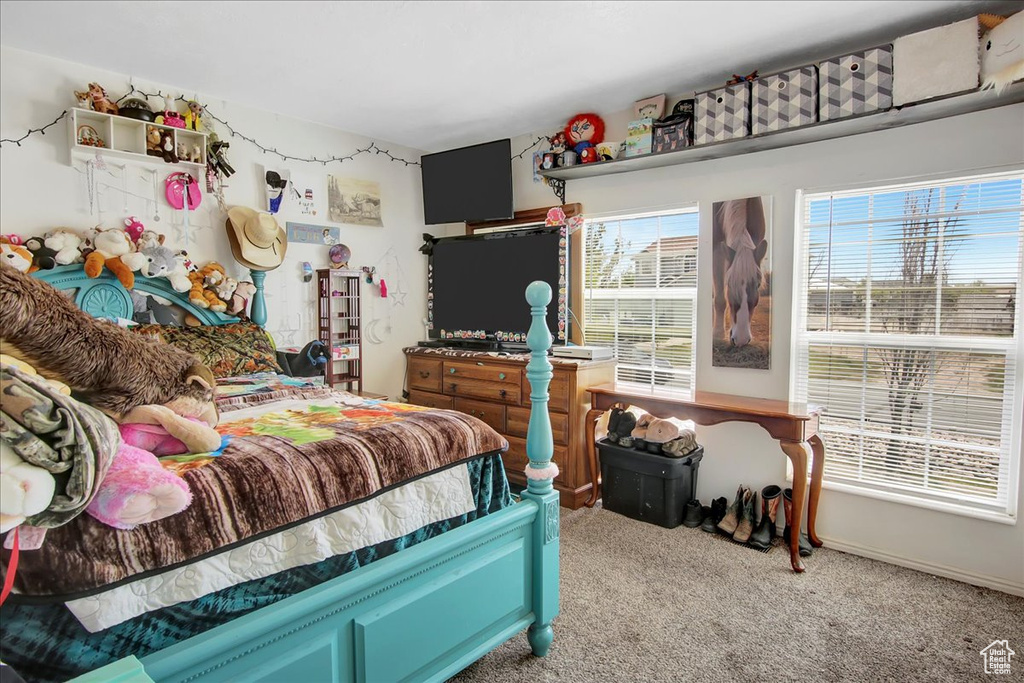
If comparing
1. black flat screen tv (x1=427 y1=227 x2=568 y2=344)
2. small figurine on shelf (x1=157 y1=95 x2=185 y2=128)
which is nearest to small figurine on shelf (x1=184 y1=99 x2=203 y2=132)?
small figurine on shelf (x1=157 y1=95 x2=185 y2=128)

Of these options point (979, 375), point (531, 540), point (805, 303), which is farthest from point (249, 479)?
point (979, 375)

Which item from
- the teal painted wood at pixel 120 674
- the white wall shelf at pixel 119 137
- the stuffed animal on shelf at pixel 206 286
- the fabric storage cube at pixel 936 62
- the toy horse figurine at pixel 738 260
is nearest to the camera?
the teal painted wood at pixel 120 674

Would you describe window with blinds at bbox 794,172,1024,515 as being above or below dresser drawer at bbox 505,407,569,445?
above

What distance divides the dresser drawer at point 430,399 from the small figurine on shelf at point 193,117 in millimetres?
2191

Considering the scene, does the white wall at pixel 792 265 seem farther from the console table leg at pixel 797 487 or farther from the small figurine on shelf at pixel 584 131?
the console table leg at pixel 797 487

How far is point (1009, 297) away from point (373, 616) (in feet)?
9.34

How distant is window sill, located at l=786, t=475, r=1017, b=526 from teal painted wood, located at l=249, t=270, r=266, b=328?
3.36 metres

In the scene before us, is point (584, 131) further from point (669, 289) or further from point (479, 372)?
point (479, 372)

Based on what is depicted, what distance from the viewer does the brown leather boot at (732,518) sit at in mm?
2873

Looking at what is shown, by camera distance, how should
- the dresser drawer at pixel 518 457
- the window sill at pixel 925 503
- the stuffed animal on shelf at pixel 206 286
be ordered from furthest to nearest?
the dresser drawer at pixel 518 457
the stuffed animal on shelf at pixel 206 286
the window sill at pixel 925 503

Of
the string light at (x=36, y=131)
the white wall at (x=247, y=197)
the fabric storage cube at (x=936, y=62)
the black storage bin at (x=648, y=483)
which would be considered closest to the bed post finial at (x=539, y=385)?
the black storage bin at (x=648, y=483)

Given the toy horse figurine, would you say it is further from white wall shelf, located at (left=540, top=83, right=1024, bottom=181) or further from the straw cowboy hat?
the straw cowboy hat

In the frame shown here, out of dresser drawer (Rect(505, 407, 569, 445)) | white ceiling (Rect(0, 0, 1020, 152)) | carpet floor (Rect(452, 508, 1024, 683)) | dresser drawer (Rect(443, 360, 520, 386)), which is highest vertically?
white ceiling (Rect(0, 0, 1020, 152))

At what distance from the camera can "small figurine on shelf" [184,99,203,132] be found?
309 centimetres
